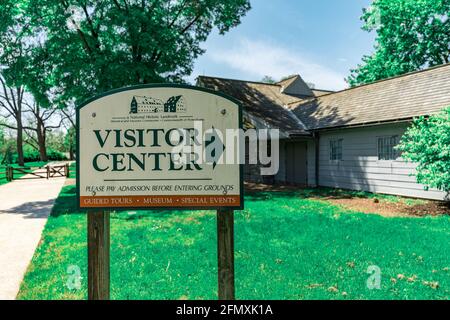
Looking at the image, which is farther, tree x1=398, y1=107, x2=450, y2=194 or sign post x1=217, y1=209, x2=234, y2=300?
tree x1=398, y1=107, x2=450, y2=194

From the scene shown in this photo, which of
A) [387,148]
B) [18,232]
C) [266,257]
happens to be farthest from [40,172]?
[266,257]

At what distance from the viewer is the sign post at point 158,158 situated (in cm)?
315

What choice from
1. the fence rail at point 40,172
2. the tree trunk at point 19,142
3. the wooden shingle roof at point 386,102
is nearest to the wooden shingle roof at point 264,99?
the wooden shingle roof at point 386,102

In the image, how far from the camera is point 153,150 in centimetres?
320

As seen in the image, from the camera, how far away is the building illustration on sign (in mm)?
3178

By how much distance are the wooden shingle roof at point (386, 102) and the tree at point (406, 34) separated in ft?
34.0

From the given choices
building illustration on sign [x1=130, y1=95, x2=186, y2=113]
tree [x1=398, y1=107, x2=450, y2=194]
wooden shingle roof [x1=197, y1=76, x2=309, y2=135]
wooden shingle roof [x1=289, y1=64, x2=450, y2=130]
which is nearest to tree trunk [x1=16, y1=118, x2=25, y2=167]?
wooden shingle roof [x1=197, y1=76, x2=309, y2=135]

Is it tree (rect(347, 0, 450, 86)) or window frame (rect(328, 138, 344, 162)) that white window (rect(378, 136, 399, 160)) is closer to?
window frame (rect(328, 138, 344, 162))

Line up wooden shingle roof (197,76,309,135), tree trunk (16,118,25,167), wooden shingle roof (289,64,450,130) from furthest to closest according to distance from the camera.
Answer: tree trunk (16,118,25,167) < wooden shingle roof (197,76,309,135) < wooden shingle roof (289,64,450,130)

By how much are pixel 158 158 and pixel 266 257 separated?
11.3 feet

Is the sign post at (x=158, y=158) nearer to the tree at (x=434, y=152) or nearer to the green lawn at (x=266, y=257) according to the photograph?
the green lawn at (x=266, y=257)

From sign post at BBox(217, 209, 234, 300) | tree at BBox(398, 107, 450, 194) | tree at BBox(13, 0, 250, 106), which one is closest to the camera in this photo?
sign post at BBox(217, 209, 234, 300)

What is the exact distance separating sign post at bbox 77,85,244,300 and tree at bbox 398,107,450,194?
9.04m
